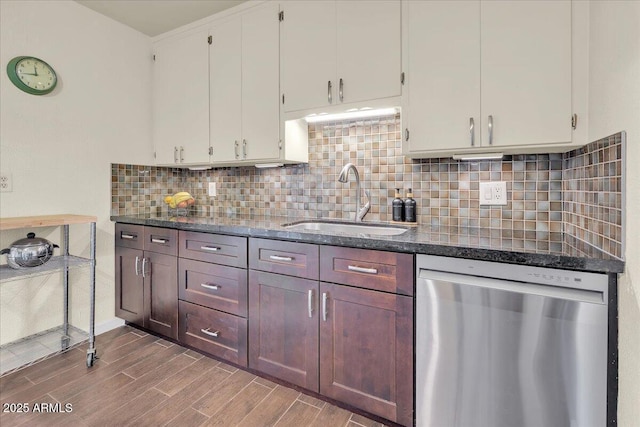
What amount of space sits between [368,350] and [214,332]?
1.02m

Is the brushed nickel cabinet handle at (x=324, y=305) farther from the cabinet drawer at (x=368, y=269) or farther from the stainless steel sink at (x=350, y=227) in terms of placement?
the stainless steel sink at (x=350, y=227)

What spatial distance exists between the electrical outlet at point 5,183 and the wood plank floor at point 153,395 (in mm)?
1106

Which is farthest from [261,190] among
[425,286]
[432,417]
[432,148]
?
[432,417]

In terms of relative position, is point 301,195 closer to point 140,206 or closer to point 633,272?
point 140,206

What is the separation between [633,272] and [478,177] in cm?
95

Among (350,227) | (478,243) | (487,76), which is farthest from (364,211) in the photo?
(487,76)

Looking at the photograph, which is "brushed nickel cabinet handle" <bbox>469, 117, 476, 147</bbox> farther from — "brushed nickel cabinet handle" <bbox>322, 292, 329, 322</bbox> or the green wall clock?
the green wall clock

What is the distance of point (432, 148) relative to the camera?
162 centimetres

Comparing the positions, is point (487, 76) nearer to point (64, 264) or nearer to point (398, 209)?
point (398, 209)

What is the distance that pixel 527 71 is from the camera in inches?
55.2

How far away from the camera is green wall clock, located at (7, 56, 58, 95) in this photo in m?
1.98

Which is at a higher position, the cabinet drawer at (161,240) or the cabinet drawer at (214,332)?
the cabinet drawer at (161,240)

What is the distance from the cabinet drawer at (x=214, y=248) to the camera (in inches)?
73.0

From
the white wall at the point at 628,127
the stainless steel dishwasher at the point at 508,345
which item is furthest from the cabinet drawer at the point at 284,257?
the white wall at the point at 628,127
